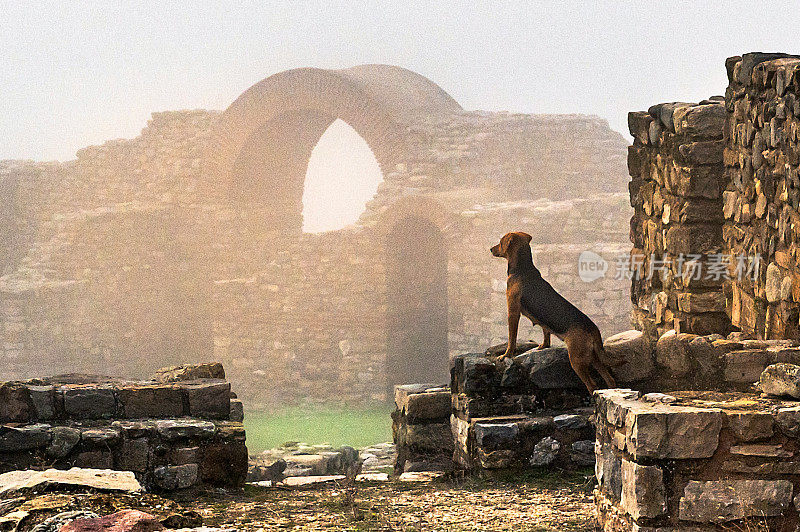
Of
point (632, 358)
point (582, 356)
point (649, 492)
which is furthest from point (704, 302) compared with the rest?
point (649, 492)

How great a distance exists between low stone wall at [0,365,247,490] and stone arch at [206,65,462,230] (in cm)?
1124

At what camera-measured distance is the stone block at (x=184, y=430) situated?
15.3 feet

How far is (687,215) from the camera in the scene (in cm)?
618

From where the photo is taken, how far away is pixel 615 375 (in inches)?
191

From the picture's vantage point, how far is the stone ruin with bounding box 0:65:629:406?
47.8 feet

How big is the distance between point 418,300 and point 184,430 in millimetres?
10878

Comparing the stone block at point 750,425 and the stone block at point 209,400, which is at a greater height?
the stone block at point 750,425

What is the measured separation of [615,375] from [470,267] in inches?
361

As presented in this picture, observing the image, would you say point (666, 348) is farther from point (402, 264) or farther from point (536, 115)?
point (536, 115)

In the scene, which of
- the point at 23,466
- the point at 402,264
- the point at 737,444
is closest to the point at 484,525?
the point at 737,444

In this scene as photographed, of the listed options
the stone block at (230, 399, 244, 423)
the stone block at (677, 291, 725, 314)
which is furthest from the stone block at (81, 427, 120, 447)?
the stone block at (677, 291, 725, 314)

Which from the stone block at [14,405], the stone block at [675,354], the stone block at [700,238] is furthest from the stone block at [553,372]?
the stone block at [14,405]

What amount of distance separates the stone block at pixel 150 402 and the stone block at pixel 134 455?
366 mm

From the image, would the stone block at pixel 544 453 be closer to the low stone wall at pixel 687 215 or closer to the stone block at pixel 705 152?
the low stone wall at pixel 687 215
